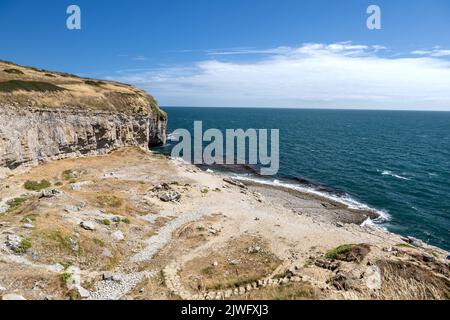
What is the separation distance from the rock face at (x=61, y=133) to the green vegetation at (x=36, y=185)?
5.50 metres

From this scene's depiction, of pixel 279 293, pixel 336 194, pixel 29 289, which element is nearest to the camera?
pixel 29 289

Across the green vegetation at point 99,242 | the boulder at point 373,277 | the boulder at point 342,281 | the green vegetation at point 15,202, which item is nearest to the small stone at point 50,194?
the green vegetation at point 15,202

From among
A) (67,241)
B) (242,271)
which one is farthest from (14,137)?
(242,271)

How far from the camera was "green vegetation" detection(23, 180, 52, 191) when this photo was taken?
44328mm

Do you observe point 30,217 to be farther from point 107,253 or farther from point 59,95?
point 59,95

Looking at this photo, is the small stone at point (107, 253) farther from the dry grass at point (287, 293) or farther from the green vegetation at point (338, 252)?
the green vegetation at point (338, 252)

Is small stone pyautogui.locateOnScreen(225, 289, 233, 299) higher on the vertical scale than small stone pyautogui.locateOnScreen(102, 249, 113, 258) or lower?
lower

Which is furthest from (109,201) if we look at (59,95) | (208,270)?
(59,95)

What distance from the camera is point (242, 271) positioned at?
86.5 feet

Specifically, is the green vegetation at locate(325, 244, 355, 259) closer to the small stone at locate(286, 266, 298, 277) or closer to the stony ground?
the stony ground

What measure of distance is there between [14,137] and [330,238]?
1768 inches

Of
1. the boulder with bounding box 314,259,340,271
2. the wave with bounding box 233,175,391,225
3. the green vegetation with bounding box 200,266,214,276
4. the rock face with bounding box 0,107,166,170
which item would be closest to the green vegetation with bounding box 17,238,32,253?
the green vegetation with bounding box 200,266,214,276
